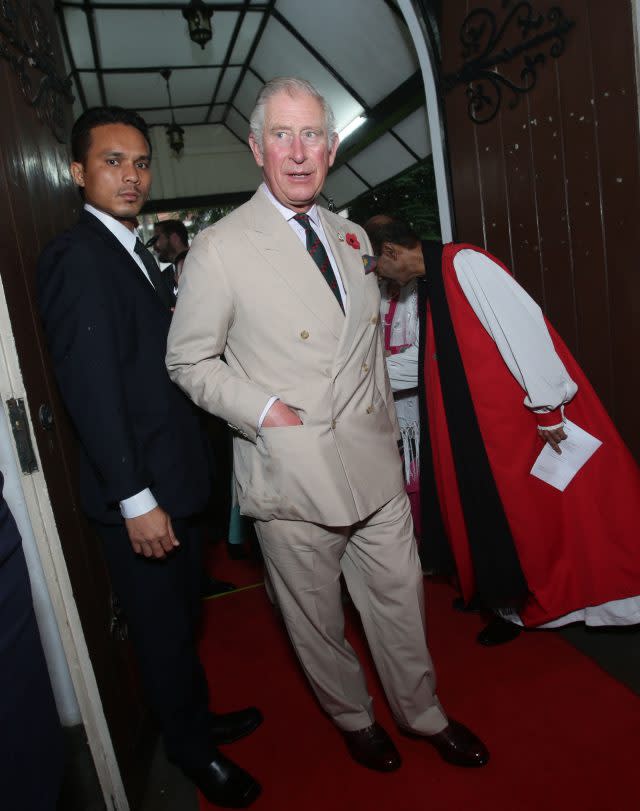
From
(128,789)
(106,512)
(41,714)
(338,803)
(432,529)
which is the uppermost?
(106,512)

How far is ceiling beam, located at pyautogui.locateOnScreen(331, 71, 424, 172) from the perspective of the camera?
→ 4609 mm

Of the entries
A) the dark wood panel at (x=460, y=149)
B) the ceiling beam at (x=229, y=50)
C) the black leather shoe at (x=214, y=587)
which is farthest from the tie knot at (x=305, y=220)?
the ceiling beam at (x=229, y=50)

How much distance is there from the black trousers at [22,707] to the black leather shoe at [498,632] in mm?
1658

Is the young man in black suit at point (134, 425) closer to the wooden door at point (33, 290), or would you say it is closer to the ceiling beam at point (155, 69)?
the wooden door at point (33, 290)

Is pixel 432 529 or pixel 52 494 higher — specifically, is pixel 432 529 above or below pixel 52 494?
below

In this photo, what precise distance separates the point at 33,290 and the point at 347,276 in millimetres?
789

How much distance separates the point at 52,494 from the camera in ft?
4.43

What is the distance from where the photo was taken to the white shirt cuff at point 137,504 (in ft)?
4.41

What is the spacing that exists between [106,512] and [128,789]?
774mm

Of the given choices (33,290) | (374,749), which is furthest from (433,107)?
(374,749)

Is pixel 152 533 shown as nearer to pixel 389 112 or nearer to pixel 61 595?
pixel 61 595

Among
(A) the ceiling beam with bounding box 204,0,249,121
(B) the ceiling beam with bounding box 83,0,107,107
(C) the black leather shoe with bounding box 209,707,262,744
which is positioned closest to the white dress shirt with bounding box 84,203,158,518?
(C) the black leather shoe with bounding box 209,707,262,744

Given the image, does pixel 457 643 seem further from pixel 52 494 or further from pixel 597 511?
pixel 52 494

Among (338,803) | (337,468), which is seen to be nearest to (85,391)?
(337,468)
